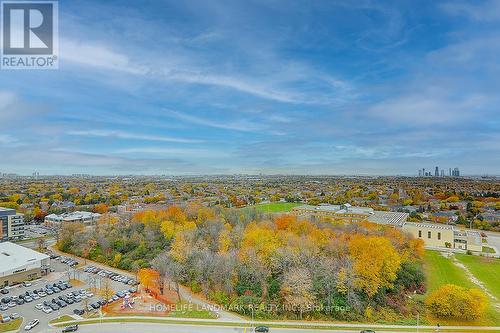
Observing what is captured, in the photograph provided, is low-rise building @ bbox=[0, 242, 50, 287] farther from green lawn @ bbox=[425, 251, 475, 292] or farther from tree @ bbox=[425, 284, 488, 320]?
green lawn @ bbox=[425, 251, 475, 292]

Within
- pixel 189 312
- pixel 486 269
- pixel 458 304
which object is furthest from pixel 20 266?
pixel 486 269

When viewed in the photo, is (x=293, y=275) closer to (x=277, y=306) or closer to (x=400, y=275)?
(x=277, y=306)

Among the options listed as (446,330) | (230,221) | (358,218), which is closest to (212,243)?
(230,221)

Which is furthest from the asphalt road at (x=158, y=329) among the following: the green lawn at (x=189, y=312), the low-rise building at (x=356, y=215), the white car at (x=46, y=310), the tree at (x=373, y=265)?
the low-rise building at (x=356, y=215)

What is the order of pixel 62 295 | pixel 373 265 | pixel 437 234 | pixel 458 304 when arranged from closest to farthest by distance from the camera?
pixel 458 304, pixel 373 265, pixel 62 295, pixel 437 234

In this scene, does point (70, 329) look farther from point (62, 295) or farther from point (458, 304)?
point (458, 304)

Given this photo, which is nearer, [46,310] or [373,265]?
[46,310]
